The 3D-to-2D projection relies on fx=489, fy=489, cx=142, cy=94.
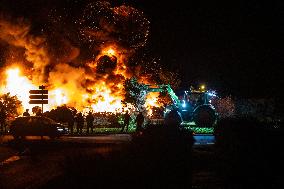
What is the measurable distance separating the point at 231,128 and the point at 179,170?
6.56 meters

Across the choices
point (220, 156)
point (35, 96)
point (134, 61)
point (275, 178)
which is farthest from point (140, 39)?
point (275, 178)

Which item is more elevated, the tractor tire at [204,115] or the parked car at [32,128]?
the tractor tire at [204,115]

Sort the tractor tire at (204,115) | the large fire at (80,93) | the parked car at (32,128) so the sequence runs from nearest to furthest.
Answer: the parked car at (32,128), the tractor tire at (204,115), the large fire at (80,93)

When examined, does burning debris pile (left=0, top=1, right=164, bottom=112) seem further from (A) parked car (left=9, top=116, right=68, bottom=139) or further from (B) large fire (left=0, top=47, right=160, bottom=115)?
(A) parked car (left=9, top=116, right=68, bottom=139)

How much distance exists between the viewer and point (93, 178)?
1026 centimetres

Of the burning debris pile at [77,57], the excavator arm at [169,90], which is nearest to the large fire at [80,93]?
the burning debris pile at [77,57]

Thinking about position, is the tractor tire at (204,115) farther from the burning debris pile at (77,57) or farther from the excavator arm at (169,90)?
the burning debris pile at (77,57)

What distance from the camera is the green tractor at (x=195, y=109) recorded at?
116ft

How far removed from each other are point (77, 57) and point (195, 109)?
74.8 ft

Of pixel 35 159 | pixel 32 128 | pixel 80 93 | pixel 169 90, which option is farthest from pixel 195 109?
pixel 80 93

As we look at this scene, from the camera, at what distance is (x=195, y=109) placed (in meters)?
35.7

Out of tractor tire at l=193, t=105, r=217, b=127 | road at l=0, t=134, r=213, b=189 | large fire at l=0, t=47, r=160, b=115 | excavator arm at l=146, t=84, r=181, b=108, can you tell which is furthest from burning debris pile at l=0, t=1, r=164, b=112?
road at l=0, t=134, r=213, b=189

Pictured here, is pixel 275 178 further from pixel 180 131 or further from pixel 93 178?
pixel 93 178

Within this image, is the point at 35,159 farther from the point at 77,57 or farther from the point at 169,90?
the point at 77,57
